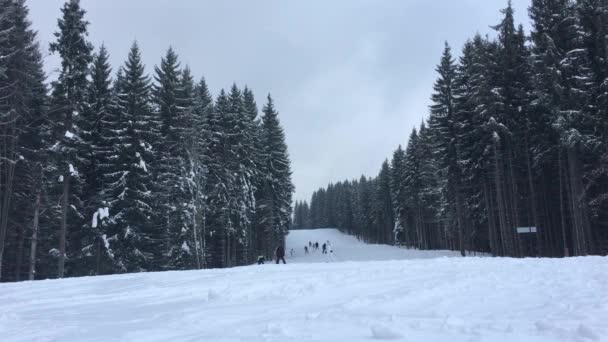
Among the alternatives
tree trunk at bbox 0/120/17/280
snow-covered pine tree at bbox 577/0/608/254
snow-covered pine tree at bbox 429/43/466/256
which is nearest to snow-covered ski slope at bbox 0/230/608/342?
tree trunk at bbox 0/120/17/280

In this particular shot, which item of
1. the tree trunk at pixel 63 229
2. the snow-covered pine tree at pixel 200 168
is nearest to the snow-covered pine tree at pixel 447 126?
the snow-covered pine tree at pixel 200 168

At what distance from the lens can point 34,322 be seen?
24.2 feet

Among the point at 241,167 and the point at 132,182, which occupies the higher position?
the point at 241,167

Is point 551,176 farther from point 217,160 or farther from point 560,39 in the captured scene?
point 217,160

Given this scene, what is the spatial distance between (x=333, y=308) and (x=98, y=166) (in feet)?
83.5

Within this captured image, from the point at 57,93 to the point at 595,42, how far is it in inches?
1272

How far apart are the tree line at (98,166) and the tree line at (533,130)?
21626mm

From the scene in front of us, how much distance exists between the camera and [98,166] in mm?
27547

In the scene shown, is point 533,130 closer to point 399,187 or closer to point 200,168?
point 200,168

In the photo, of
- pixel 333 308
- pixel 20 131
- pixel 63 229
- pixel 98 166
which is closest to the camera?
pixel 333 308

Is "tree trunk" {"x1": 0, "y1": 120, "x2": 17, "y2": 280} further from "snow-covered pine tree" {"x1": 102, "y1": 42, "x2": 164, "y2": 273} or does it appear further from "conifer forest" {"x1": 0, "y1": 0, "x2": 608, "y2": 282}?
"snow-covered pine tree" {"x1": 102, "y1": 42, "x2": 164, "y2": 273}

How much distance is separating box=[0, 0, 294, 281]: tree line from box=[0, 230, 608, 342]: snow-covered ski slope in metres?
14.1

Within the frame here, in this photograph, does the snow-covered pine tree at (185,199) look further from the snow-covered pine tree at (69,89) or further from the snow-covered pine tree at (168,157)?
the snow-covered pine tree at (69,89)

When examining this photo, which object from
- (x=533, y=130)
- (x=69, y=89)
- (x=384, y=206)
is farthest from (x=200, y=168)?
(x=384, y=206)
